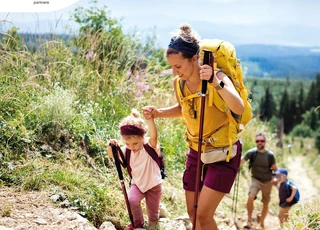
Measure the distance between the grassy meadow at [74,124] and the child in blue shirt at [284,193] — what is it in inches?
36.9

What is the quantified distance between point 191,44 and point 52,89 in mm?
3253

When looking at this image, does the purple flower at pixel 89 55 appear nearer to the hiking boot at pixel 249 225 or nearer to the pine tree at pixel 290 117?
the hiking boot at pixel 249 225

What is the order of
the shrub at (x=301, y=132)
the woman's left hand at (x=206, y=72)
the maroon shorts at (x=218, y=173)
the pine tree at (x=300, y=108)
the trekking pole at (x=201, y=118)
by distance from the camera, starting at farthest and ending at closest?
the pine tree at (x=300, y=108)
the shrub at (x=301, y=132)
the maroon shorts at (x=218, y=173)
the trekking pole at (x=201, y=118)
the woman's left hand at (x=206, y=72)

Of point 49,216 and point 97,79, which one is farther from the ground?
point 97,79

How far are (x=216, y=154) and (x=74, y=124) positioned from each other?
8.89 ft

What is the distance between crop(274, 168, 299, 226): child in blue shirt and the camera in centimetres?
730

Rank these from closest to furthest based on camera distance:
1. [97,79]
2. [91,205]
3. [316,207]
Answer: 1. [91,205]
2. [316,207]
3. [97,79]

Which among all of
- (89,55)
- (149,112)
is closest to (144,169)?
(149,112)

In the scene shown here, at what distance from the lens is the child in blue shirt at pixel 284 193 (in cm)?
730

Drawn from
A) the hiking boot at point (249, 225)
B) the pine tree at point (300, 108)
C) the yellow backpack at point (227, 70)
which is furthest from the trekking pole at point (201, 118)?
the pine tree at point (300, 108)

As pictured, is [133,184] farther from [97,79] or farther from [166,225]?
[97,79]

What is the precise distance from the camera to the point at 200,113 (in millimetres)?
3498

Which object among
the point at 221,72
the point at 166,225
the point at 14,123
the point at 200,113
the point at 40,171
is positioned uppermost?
the point at 221,72

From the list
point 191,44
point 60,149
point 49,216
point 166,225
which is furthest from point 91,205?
point 191,44
